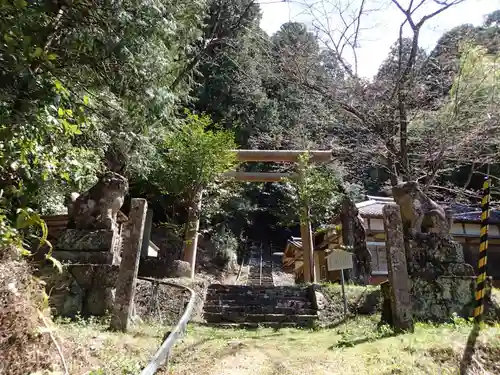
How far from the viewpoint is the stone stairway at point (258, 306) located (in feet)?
26.4

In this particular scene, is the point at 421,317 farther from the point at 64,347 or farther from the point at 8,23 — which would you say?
the point at 8,23

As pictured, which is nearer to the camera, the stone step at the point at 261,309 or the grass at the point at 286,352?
the grass at the point at 286,352

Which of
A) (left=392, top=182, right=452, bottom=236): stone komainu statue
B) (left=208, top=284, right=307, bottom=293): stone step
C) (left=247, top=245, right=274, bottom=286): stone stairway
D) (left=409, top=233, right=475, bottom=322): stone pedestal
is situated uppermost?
(left=392, top=182, right=452, bottom=236): stone komainu statue

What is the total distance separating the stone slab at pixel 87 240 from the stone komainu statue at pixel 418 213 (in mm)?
5203

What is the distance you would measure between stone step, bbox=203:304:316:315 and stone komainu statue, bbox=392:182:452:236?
2893mm

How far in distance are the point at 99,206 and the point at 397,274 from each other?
5011 millimetres

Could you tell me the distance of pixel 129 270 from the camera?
5496mm

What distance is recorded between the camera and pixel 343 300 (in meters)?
8.34

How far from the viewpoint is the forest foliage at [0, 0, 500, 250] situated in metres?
3.34

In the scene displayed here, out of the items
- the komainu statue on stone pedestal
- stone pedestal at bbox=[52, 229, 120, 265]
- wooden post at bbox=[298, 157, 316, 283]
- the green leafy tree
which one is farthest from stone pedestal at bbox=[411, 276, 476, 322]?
the green leafy tree

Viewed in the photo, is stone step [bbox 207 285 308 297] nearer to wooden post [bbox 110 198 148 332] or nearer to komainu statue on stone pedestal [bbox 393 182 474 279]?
komainu statue on stone pedestal [bbox 393 182 474 279]

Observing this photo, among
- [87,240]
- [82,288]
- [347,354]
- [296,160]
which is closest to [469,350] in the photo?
[347,354]

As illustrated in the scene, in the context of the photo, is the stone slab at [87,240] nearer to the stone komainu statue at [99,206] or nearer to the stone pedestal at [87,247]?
the stone pedestal at [87,247]

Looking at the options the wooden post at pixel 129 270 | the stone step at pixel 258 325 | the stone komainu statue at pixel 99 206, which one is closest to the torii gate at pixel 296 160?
the stone step at pixel 258 325
